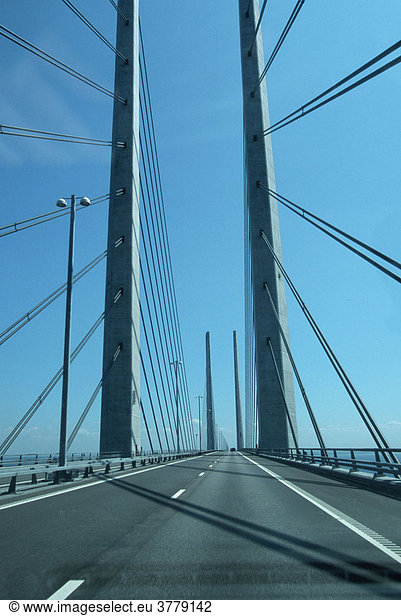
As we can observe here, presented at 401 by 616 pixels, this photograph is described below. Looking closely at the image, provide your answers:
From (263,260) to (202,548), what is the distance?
29201mm

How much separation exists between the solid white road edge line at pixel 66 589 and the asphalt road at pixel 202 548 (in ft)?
0.09

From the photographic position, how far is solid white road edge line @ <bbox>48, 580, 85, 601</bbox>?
14.4 feet

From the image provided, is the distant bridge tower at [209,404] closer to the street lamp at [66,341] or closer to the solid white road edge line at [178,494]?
the street lamp at [66,341]

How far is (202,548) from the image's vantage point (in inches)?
251

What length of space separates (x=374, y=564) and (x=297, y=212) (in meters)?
17.5

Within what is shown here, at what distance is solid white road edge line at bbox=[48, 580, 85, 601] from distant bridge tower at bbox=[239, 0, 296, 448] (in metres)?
29.1

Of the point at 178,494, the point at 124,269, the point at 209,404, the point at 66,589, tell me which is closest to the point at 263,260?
the point at 124,269

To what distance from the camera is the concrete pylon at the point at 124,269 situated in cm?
2997

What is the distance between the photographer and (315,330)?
77.7ft

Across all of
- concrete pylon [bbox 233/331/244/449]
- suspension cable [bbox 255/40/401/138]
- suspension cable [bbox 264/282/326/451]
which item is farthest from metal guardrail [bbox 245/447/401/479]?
concrete pylon [bbox 233/331/244/449]

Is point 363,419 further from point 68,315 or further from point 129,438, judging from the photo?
point 129,438
